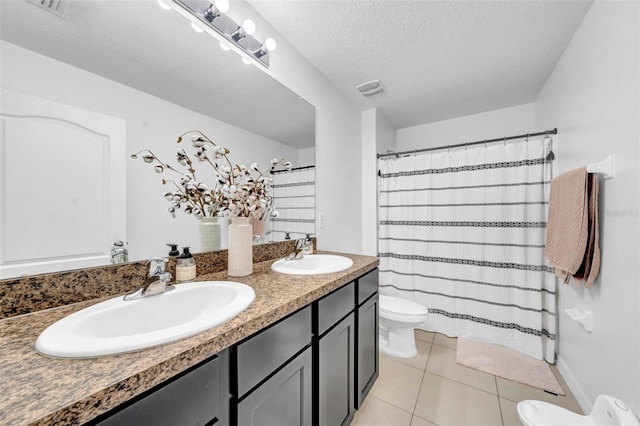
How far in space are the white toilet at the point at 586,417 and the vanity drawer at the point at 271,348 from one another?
1119 mm

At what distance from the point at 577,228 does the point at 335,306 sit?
1437 millimetres

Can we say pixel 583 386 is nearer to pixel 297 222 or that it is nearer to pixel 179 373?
pixel 297 222

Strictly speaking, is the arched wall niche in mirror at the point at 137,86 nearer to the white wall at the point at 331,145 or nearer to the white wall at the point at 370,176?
the white wall at the point at 331,145

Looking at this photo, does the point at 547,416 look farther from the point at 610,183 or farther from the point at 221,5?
the point at 221,5

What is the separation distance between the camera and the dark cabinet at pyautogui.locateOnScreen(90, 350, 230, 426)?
0.45 metres

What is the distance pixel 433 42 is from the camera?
1.67 metres

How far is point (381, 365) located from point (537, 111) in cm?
277

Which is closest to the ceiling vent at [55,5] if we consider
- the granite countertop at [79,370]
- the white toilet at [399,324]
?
the granite countertop at [79,370]

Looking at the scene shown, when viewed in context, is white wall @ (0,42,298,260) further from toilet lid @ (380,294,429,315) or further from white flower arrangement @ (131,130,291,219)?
toilet lid @ (380,294,429,315)

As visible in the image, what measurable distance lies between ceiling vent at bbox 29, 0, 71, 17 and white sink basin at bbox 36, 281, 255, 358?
3.10 ft

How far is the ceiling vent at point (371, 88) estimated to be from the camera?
7.00ft

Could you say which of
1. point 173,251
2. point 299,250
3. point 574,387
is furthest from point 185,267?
point 574,387

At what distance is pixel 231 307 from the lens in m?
0.73

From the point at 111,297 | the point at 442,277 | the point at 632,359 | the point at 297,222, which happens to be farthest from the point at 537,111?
the point at 111,297
